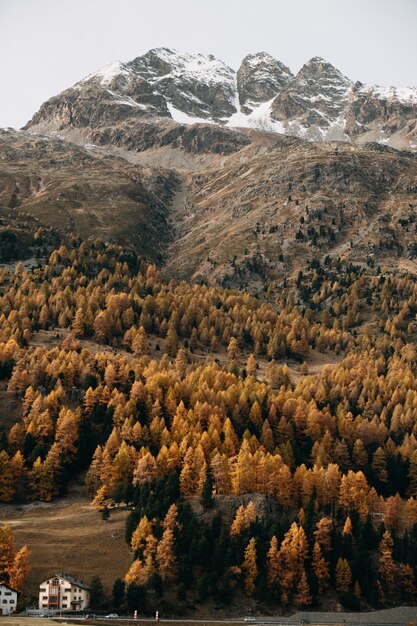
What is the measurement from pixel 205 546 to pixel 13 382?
77.1 metres

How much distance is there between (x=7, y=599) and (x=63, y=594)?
7680 millimetres

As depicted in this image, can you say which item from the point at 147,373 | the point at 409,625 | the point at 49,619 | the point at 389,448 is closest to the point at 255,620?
the point at 409,625

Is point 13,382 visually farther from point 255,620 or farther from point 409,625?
point 409,625

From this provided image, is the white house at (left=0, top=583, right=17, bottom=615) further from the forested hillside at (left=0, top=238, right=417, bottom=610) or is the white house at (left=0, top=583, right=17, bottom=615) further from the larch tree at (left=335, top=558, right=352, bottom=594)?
the larch tree at (left=335, top=558, right=352, bottom=594)

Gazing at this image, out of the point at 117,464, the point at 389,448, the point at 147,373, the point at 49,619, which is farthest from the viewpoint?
the point at 147,373

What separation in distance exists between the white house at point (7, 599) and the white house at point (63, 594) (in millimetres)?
3768

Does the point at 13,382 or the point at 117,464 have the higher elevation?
the point at 13,382

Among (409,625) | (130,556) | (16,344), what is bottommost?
(409,625)

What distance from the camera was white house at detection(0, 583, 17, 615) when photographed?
102m

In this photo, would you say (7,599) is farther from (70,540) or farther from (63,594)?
(70,540)

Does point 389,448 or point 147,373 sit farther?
point 147,373

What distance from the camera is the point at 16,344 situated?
196125 mm

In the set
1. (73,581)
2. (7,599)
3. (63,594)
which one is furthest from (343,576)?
(7,599)

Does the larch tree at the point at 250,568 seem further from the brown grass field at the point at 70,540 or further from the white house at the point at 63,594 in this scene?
the white house at the point at 63,594
